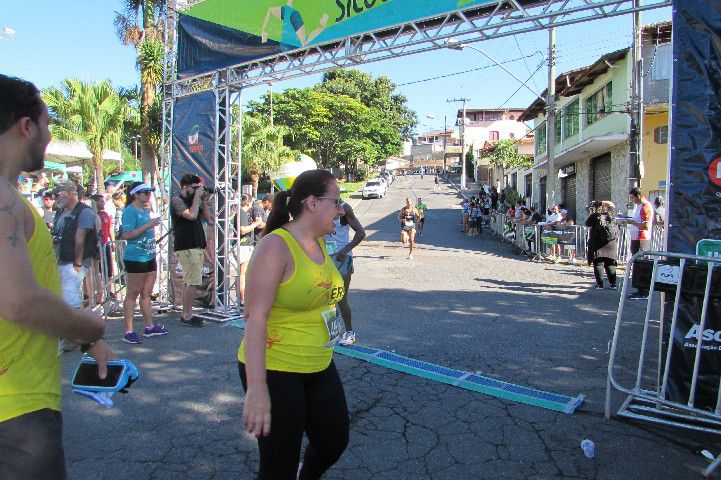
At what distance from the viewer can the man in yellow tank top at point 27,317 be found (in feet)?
4.89

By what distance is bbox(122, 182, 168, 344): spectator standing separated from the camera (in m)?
6.19

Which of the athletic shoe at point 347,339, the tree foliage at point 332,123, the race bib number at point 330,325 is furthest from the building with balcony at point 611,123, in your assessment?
the tree foliage at point 332,123

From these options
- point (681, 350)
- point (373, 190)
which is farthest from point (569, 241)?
point (373, 190)

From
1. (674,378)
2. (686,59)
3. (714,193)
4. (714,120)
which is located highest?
(686,59)

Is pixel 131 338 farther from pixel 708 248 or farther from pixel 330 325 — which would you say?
pixel 708 248

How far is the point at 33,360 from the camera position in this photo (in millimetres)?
1603

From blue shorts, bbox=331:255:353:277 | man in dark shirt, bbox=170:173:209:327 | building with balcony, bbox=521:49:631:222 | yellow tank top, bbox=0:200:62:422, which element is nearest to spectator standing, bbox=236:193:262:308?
man in dark shirt, bbox=170:173:209:327

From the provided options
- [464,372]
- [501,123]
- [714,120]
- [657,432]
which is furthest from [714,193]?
[501,123]

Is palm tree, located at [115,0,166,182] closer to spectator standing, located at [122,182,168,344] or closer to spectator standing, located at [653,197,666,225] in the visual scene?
spectator standing, located at [122,182,168,344]

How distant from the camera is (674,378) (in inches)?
157

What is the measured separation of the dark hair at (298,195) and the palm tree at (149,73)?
16.3 meters

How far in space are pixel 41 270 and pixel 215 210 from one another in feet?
21.0

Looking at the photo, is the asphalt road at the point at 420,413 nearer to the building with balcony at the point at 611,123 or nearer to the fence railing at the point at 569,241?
the fence railing at the point at 569,241

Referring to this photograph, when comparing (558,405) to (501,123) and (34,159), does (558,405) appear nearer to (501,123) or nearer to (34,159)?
(34,159)
